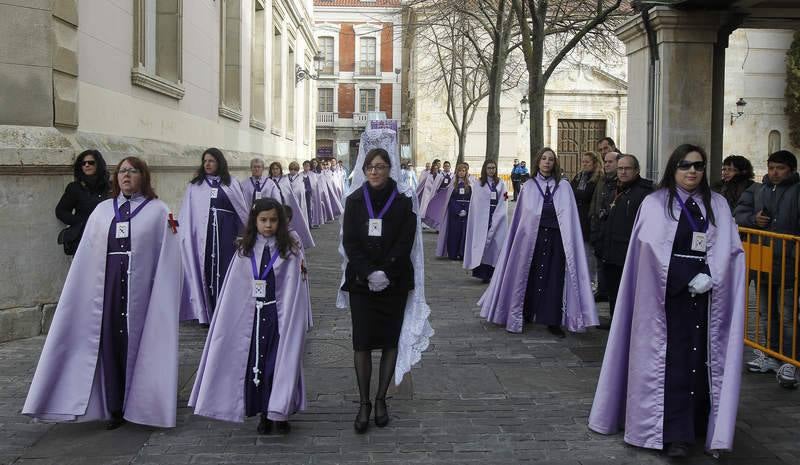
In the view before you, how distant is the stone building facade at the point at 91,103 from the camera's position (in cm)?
803

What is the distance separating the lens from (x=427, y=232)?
21.4 m

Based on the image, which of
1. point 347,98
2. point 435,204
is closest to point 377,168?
point 435,204

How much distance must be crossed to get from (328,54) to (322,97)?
343cm

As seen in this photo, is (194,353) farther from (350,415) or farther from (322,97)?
(322,97)

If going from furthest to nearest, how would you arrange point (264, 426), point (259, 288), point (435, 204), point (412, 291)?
1. point (435, 204)
2. point (412, 291)
3. point (264, 426)
4. point (259, 288)

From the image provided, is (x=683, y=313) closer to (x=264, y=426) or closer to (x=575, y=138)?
(x=264, y=426)

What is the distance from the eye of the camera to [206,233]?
8664mm

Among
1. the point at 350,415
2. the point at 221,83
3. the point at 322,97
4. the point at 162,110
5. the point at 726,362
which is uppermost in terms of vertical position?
the point at 322,97

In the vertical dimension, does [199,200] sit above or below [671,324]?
above

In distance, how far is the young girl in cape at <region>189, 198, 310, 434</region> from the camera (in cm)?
512

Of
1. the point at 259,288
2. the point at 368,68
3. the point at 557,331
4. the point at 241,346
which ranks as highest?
the point at 368,68

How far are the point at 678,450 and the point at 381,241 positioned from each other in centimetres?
216

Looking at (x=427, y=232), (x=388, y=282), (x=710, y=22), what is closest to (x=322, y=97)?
(x=427, y=232)

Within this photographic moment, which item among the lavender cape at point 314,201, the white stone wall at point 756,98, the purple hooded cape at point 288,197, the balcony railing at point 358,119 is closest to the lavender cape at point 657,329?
the purple hooded cape at point 288,197
